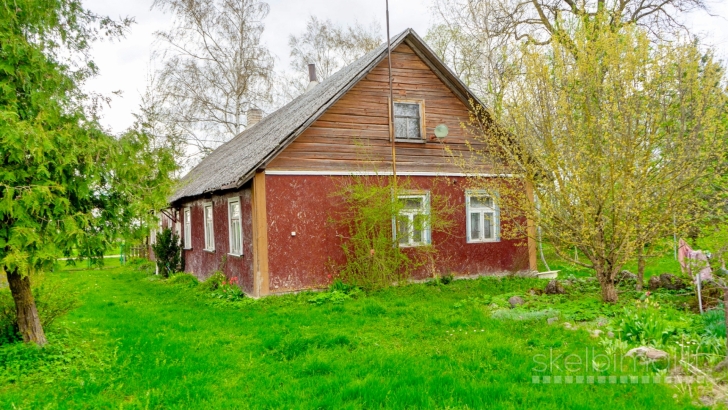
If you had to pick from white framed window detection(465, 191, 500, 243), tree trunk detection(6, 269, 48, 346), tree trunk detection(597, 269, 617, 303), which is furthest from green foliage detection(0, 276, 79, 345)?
white framed window detection(465, 191, 500, 243)

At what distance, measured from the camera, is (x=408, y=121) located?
1259cm

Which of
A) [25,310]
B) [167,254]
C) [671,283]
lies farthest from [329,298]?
[167,254]

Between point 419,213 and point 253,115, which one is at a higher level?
point 253,115

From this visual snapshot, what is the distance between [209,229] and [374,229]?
5710 mm

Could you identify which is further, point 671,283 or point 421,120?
point 421,120

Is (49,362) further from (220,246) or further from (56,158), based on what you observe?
(220,246)

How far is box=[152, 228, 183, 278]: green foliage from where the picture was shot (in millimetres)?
16828

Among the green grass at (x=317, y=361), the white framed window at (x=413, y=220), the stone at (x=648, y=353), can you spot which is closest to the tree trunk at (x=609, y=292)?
the green grass at (x=317, y=361)

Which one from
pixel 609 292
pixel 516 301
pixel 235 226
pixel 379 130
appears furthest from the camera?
pixel 235 226

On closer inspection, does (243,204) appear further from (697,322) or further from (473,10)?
(473,10)

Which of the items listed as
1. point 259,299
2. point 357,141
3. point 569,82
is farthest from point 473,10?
point 259,299

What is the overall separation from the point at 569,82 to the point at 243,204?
7.21 metres

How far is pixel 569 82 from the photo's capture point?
8.48 metres

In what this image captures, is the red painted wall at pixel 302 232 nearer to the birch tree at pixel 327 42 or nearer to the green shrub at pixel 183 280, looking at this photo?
the green shrub at pixel 183 280
